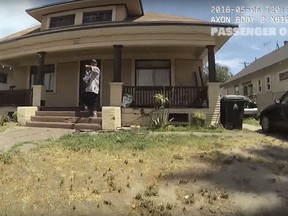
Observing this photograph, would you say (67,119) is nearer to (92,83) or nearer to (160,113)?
(92,83)

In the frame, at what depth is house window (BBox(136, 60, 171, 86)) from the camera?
15430 millimetres

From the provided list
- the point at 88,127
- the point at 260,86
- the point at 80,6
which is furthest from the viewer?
the point at 260,86

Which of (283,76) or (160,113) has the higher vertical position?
(283,76)

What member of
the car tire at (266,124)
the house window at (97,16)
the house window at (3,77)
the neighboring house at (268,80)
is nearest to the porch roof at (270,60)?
the neighboring house at (268,80)

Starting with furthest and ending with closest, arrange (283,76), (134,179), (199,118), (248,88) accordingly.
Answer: (248,88) → (283,76) → (199,118) → (134,179)

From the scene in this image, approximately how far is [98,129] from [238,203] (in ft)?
23.1

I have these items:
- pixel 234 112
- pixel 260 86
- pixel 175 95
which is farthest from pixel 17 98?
pixel 260 86

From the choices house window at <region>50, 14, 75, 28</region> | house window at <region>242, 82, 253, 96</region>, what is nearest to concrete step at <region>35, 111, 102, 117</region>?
house window at <region>50, 14, 75, 28</region>

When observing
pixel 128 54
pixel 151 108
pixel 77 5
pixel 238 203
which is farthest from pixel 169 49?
pixel 238 203

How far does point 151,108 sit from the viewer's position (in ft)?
39.9

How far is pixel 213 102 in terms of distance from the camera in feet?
39.9

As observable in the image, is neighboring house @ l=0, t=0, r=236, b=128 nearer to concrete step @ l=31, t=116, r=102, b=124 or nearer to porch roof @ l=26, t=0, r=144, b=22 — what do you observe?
porch roof @ l=26, t=0, r=144, b=22

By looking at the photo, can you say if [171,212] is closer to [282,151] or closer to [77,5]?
[282,151]

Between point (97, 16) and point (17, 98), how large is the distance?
5.56 m
